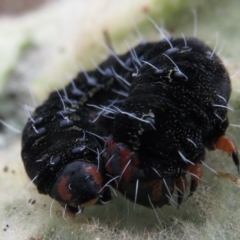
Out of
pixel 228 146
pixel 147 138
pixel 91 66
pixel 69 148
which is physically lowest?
pixel 91 66

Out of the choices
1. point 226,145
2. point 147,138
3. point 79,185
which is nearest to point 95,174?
point 79,185

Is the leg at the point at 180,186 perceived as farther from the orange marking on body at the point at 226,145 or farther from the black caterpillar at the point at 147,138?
the orange marking on body at the point at 226,145

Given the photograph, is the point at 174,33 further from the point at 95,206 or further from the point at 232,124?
the point at 95,206

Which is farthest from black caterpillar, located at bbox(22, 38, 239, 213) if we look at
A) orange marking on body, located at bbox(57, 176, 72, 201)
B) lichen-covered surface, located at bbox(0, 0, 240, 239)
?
lichen-covered surface, located at bbox(0, 0, 240, 239)

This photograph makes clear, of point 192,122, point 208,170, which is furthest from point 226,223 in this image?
point 192,122

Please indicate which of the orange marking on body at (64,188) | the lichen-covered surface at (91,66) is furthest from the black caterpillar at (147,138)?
the lichen-covered surface at (91,66)

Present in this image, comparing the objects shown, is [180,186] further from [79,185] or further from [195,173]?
[79,185]
